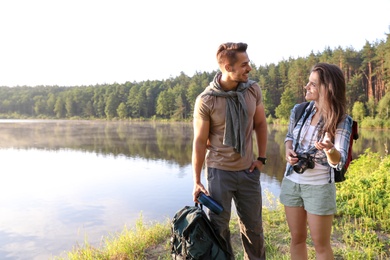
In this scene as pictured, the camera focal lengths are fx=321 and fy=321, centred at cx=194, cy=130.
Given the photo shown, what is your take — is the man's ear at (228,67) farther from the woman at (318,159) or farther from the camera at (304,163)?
the camera at (304,163)

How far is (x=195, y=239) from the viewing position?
2.16 meters

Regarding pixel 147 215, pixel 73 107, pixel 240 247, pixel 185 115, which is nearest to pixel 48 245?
pixel 147 215

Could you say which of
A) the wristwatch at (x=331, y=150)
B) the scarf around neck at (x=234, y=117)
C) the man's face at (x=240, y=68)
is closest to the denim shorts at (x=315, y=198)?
the wristwatch at (x=331, y=150)

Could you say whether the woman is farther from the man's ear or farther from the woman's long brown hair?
the man's ear

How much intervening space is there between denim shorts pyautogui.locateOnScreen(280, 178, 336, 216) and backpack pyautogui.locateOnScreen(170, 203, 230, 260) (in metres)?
0.60

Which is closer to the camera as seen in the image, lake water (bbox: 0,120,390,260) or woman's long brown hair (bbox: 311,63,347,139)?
woman's long brown hair (bbox: 311,63,347,139)

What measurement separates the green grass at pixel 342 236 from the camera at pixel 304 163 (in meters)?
1.10

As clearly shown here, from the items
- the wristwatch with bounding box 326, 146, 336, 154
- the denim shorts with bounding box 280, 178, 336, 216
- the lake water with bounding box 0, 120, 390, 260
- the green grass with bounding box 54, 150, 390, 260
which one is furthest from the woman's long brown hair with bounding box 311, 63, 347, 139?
the lake water with bounding box 0, 120, 390, 260

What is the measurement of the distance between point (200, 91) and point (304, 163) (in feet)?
172

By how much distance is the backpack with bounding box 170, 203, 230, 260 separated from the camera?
2.14 metres

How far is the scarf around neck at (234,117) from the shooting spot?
2256 mm

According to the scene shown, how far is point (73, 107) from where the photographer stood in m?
73.0

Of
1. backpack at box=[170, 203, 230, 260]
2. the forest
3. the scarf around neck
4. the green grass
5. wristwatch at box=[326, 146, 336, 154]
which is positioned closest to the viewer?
wristwatch at box=[326, 146, 336, 154]

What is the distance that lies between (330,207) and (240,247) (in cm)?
150
